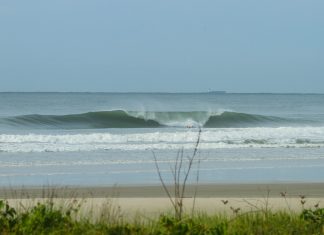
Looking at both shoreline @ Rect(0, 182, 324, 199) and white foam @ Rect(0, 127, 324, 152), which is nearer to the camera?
shoreline @ Rect(0, 182, 324, 199)

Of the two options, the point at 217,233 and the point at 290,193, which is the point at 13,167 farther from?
the point at 217,233

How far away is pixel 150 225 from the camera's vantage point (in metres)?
6.65

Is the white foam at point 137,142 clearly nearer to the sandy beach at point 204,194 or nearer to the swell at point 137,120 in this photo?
the sandy beach at point 204,194

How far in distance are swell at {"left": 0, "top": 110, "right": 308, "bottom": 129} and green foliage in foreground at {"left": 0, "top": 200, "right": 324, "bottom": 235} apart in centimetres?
3176

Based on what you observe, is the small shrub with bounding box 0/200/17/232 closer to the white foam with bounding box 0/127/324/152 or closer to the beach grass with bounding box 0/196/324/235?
the beach grass with bounding box 0/196/324/235

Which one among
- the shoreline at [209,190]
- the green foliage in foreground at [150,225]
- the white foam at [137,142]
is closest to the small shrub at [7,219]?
the green foliage in foreground at [150,225]

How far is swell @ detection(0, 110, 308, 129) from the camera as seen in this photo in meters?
40.2

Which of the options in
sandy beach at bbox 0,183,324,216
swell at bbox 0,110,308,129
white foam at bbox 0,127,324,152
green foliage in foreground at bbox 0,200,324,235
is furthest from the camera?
swell at bbox 0,110,308,129

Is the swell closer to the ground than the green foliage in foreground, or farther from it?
farther from it

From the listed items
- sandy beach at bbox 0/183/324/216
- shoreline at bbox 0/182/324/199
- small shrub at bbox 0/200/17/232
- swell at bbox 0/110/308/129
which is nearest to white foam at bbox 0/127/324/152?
shoreline at bbox 0/182/324/199

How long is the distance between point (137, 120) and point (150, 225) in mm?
36794

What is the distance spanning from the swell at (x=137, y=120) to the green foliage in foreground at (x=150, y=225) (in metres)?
31.8

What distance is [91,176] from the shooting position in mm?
15570

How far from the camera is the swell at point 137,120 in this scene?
132 feet
